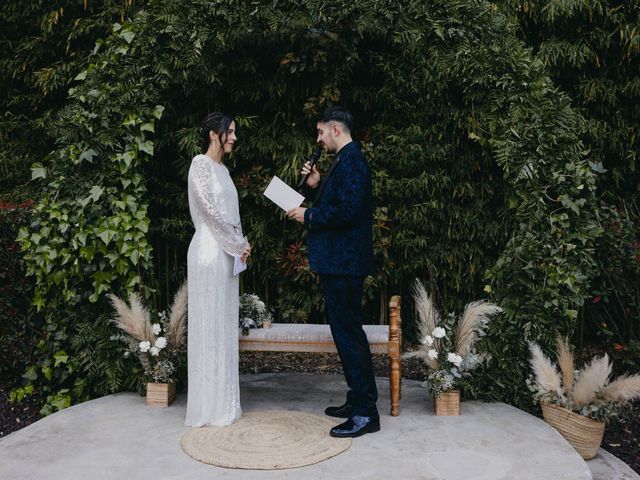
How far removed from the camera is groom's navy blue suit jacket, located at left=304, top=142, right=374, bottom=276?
386cm

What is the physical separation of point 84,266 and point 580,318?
13.1 feet

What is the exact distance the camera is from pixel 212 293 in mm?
4117

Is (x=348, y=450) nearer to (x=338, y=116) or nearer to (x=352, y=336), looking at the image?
(x=352, y=336)

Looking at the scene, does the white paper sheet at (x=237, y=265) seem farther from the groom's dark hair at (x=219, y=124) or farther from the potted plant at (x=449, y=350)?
the potted plant at (x=449, y=350)

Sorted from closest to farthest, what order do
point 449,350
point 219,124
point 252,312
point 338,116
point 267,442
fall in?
1. point 267,442
2. point 338,116
3. point 219,124
4. point 449,350
5. point 252,312

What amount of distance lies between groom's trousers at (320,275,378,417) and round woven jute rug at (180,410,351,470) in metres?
0.27

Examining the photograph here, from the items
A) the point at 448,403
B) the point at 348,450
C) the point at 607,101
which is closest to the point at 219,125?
the point at 348,450

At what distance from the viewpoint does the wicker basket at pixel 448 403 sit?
429 cm

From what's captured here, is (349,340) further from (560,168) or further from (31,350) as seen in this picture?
(31,350)

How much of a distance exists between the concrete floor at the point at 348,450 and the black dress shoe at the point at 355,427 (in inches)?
2.1

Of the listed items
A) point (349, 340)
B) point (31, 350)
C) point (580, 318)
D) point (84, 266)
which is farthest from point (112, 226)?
point (580, 318)

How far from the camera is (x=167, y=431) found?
4.02 metres

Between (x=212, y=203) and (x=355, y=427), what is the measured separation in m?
1.57

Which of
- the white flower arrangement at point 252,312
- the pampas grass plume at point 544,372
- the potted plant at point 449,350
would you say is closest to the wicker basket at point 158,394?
the white flower arrangement at point 252,312
